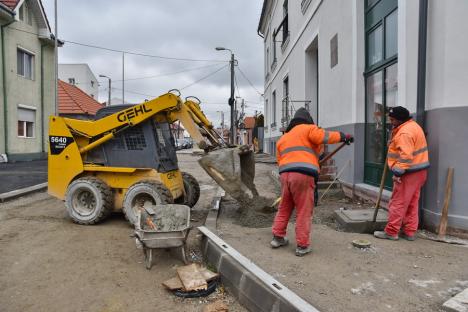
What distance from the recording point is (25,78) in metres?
18.7

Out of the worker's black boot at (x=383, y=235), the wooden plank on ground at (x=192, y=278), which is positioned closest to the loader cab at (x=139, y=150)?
the wooden plank on ground at (x=192, y=278)

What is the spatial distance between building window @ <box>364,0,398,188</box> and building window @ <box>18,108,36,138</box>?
54.8 ft

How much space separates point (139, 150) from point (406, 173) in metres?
4.38

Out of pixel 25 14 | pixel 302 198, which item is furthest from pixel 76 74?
pixel 302 198

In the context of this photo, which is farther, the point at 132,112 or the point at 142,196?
the point at 132,112

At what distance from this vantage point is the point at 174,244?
4766 millimetres

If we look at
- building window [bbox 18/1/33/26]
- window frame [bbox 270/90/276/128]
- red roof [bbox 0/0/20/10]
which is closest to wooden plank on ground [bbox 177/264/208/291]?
window frame [bbox 270/90/276/128]

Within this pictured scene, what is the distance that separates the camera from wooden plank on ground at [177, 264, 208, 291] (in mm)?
3955

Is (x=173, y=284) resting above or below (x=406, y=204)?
below

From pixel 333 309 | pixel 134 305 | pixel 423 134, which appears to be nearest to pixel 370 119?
pixel 423 134

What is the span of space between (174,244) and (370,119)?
4.62m

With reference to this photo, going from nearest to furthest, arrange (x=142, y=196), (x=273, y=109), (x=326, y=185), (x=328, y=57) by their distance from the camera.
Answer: (x=142, y=196) < (x=326, y=185) < (x=328, y=57) < (x=273, y=109)

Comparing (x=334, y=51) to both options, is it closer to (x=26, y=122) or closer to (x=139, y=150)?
(x=139, y=150)

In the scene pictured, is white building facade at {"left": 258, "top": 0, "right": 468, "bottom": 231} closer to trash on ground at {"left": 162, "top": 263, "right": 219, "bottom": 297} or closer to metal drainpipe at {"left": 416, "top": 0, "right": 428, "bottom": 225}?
metal drainpipe at {"left": 416, "top": 0, "right": 428, "bottom": 225}
